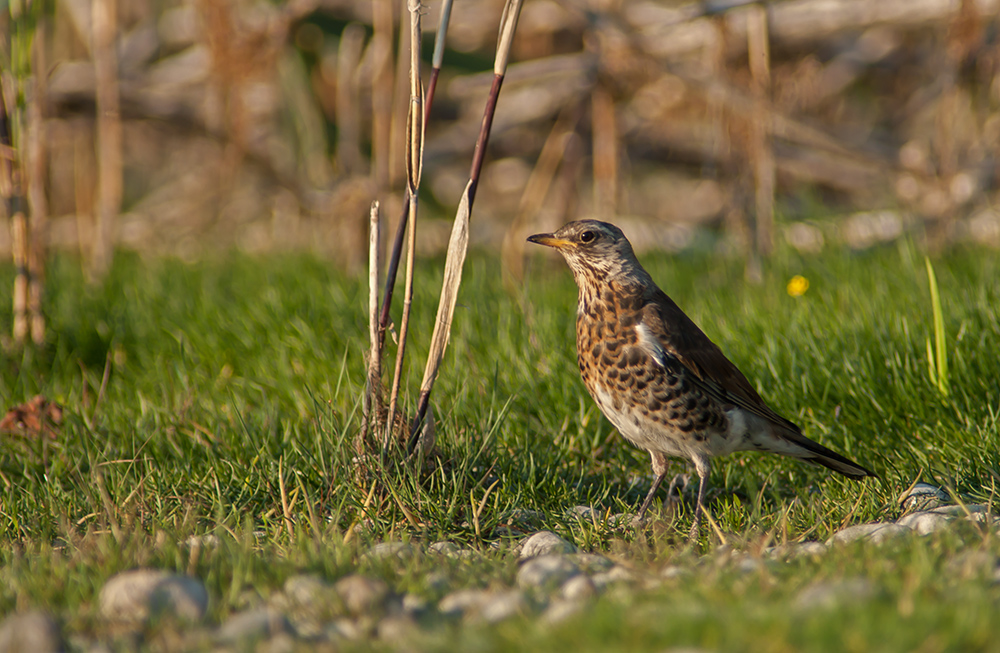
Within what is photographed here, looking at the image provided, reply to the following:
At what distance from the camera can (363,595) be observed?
2234 millimetres

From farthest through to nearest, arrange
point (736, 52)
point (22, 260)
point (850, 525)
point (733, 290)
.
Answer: point (736, 52), point (733, 290), point (22, 260), point (850, 525)

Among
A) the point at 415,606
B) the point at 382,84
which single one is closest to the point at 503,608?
the point at 415,606

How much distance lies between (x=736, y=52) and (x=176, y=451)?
561cm

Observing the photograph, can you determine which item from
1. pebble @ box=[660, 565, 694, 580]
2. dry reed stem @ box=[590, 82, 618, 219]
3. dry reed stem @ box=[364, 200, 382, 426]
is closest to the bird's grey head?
dry reed stem @ box=[364, 200, 382, 426]

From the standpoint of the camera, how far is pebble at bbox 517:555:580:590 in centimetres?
238

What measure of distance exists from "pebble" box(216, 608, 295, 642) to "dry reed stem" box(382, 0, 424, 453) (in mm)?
1227

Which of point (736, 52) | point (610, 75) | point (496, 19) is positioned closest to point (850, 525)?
point (610, 75)

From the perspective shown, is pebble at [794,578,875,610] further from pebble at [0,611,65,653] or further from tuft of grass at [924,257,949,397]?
tuft of grass at [924,257,949,397]

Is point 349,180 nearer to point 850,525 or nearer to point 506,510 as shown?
point 506,510

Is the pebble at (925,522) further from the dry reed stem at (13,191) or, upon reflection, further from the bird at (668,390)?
the dry reed stem at (13,191)

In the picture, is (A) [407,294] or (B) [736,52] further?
(B) [736,52]

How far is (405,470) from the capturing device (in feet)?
10.5

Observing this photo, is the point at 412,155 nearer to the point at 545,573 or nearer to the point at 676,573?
the point at 545,573

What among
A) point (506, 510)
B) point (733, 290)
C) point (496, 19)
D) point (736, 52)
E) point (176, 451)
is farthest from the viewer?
point (496, 19)
